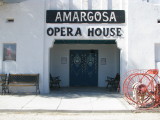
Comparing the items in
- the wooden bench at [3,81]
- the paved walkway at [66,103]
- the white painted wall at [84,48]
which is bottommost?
the paved walkway at [66,103]

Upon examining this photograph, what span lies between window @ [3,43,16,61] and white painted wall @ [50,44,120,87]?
3122mm

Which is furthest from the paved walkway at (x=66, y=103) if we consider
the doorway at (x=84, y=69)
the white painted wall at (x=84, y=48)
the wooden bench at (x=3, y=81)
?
the white painted wall at (x=84, y=48)

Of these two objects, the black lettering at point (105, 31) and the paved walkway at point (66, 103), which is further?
the black lettering at point (105, 31)

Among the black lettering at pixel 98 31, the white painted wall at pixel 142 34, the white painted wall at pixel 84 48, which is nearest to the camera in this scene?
the white painted wall at pixel 142 34

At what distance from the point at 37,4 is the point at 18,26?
152cm

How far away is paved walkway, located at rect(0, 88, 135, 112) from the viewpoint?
322 inches

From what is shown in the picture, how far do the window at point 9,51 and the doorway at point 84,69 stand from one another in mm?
4108

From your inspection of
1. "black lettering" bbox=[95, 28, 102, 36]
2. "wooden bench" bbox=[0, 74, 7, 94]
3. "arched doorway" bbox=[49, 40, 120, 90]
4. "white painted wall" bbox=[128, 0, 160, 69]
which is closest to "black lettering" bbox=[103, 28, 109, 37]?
"black lettering" bbox=[95, 28, 102, 36]

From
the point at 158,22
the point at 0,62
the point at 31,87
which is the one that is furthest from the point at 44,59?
the point at 158,22

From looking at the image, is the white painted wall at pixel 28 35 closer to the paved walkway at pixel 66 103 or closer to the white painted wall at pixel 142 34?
the paved walkway at pixel 66 103

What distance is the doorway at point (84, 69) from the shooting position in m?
14.2

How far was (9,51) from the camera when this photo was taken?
1146 cm

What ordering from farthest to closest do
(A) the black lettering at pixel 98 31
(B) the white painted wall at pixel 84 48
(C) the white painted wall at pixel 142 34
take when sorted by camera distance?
(B) the white painted wall at pixel 84 48 → (A) the black lettering at pixel 98 31 → (C) the white painted wall at pixel 142 34

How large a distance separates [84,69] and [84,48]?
1.40 m
